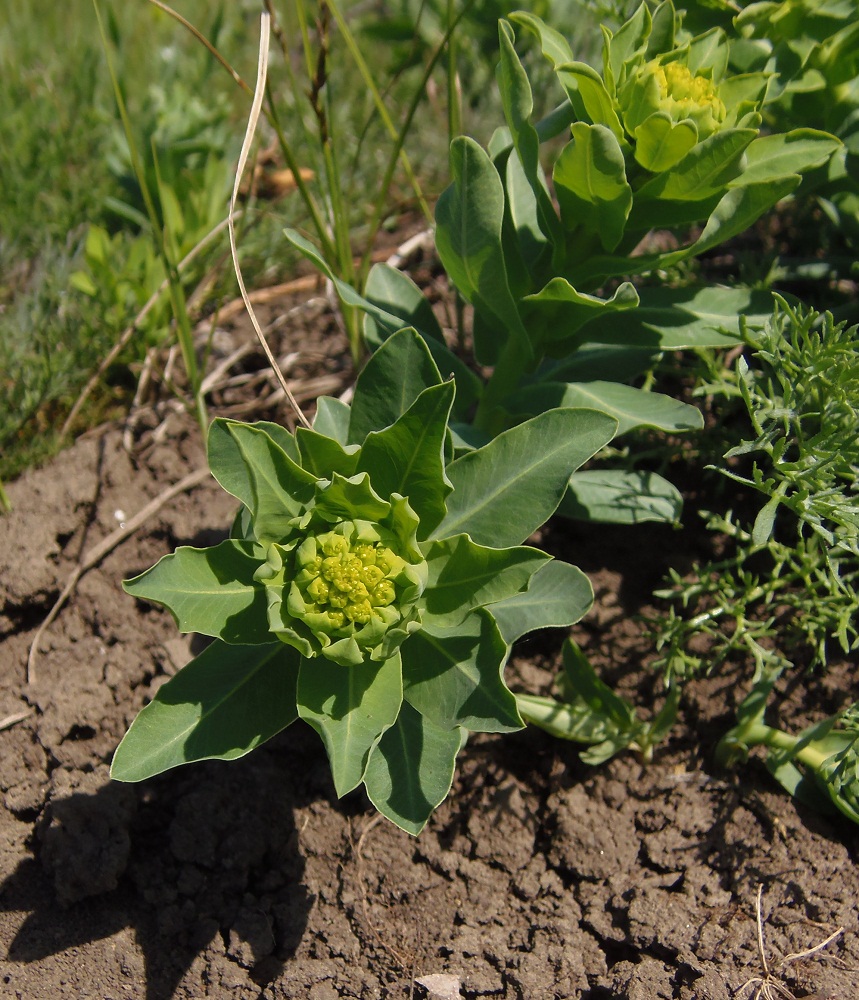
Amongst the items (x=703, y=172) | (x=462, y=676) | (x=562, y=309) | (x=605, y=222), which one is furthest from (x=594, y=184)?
(x=462, y=676)

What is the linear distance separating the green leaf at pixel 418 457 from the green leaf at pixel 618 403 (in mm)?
524

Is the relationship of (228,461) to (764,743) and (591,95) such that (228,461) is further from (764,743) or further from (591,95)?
(764,743)

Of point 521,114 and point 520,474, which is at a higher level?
point 521,114

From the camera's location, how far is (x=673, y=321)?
231 cm

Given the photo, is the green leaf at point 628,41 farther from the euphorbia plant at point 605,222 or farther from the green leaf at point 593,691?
the green leaf at point 593,691

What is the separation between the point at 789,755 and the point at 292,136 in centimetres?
313

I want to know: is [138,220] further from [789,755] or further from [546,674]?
[789,755]

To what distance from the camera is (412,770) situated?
73.2 inches

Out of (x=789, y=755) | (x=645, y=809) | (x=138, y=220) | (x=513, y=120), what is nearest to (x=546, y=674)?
(x=645, y=809)

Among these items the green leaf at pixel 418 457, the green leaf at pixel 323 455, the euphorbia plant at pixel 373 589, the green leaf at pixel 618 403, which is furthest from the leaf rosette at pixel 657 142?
the green leaf at pixel 323 455

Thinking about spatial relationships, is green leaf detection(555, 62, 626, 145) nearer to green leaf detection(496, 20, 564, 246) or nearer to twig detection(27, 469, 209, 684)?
green leaf detection(496, 20, 564, 246)

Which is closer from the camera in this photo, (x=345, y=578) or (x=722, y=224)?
(x=345, y=578)

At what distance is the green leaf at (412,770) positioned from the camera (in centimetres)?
179

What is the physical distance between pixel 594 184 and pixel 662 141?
164 millimetres
